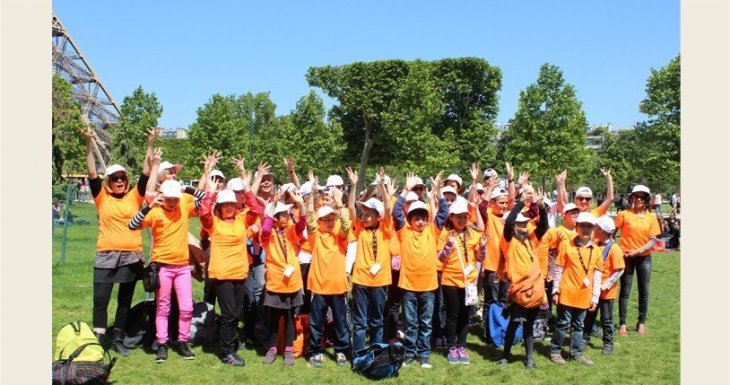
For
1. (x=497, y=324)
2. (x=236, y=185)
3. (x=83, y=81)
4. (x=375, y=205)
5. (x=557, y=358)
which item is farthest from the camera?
(x=83, y=81)

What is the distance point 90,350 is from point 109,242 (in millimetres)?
1366

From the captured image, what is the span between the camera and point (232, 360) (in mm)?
7055

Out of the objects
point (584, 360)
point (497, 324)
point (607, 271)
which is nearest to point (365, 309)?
point (497, 324)

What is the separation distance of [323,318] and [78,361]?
8.49ft

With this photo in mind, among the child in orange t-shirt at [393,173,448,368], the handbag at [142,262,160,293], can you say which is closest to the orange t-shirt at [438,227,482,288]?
the child in orange t-shirt at [393,173,448,368]

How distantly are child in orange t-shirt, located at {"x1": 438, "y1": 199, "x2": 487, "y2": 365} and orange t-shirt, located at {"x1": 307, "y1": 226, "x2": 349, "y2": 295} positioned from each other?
120cm

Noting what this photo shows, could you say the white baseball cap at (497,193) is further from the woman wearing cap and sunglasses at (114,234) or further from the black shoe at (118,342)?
the black shoe at (118,342)

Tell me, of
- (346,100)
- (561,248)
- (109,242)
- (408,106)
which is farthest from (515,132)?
(109,242)

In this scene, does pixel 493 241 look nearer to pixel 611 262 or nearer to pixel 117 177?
pixel 611 262

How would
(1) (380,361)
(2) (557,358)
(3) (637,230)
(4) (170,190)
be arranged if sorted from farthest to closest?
(3) (637,230) → (2) (557,358) → (4) (170,190) → (1) (380,361)

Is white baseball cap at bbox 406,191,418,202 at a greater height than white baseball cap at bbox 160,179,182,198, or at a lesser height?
lesser

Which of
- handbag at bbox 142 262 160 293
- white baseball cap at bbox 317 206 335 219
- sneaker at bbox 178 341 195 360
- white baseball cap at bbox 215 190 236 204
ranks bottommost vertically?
sneaker at bbox 178 341 195 360

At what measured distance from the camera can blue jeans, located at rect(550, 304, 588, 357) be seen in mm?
7312

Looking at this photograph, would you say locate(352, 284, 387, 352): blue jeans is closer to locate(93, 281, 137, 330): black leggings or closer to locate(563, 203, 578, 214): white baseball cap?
locate(93, 281, 137, 330): black leggings
